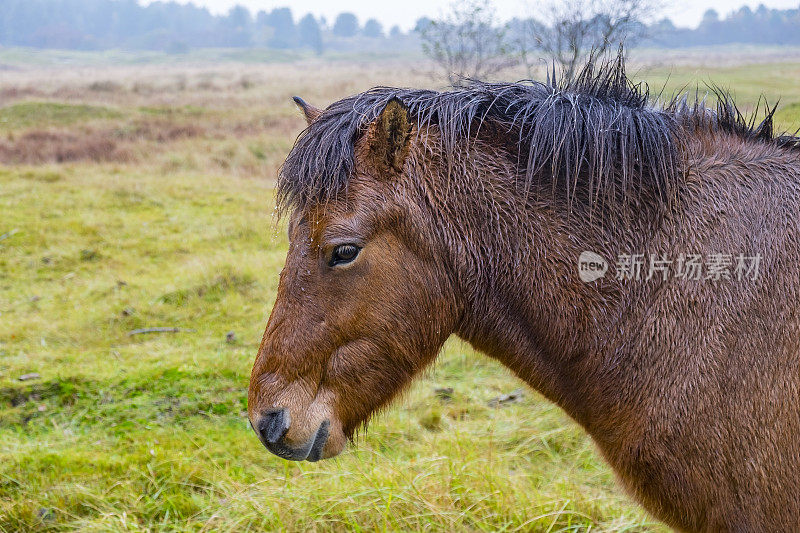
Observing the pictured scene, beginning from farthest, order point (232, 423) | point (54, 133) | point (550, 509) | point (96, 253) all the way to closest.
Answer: point (54, 133)
point (96, 253)
point (232, 423)
point (550, 509)

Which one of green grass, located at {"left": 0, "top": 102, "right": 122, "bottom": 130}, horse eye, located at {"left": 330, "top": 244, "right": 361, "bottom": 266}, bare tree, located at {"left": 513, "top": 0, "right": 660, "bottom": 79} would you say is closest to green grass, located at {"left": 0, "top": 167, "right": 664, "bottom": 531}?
horse eye, located at {"left": 330, "top": 244, "right": 361, "bottom": 266}

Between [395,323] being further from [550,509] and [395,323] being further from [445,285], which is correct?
[550,509]

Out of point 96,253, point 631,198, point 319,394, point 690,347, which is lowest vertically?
point 96,253

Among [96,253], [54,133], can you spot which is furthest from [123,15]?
[96,253]

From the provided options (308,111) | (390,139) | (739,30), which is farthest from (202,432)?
(739,30)

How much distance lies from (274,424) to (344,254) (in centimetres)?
67

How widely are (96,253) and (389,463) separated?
6.45 metres

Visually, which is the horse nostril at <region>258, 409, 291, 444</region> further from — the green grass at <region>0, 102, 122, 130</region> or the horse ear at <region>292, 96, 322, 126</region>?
the green grass at <region>0, 102, 122, 130</region>

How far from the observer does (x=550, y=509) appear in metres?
3.22

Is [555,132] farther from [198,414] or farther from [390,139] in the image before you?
[198,414]

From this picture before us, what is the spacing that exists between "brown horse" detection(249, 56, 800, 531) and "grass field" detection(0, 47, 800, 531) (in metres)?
0.47

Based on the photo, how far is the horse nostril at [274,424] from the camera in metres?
2.00

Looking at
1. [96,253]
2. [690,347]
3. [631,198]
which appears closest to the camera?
[690,347]

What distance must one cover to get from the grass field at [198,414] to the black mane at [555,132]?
391 mm
